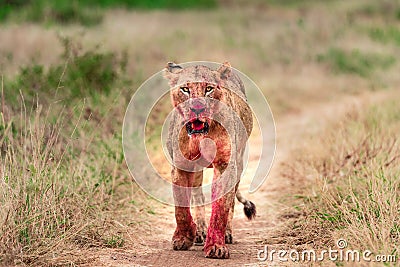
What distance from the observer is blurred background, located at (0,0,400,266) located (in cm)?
601

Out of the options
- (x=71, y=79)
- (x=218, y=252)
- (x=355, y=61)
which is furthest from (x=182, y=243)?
(x=355, y=61)

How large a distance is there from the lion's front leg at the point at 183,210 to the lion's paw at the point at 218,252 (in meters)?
0.38

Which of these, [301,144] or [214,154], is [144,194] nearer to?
[214,154]

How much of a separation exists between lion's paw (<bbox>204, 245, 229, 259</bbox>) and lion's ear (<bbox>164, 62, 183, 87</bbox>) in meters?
1.40

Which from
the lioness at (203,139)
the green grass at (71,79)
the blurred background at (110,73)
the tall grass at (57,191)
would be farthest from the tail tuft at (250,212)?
the green grass at (71,79)

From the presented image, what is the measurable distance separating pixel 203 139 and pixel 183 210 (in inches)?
27.0

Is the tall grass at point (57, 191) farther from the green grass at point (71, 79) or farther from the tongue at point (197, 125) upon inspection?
the tongue at point (197, 125)

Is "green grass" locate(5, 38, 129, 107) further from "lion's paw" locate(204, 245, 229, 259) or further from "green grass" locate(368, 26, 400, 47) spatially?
"green grass" locate(368, 26, 400, 47)

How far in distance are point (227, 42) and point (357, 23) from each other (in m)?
7.66

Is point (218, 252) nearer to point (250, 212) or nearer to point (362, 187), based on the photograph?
point (250, 212)

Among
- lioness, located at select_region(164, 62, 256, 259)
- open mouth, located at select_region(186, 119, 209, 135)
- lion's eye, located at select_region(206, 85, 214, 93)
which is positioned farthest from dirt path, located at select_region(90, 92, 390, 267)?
lion's eye, located at select_region(206, 85, 214, 93)

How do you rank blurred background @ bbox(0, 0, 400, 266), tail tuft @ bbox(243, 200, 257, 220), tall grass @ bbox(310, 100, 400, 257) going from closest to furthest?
tall grass @ bbox(310, 100, 400, 257) < blurred background @ bbox(0, 0, 400, 266) < tail tuft @ bbox(243, 200, 257, 220)

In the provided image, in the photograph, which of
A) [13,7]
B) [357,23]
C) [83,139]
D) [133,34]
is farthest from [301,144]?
[357,23]

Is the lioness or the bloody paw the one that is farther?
the bloody paw
